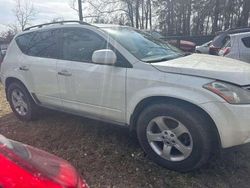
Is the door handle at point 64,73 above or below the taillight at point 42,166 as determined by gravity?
above

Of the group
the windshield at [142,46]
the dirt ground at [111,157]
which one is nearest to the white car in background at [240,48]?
the windshield at [142,46]

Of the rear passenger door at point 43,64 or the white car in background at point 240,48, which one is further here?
the white car in background at point 240,48

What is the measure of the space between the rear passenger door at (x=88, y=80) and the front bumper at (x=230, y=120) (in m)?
1.13

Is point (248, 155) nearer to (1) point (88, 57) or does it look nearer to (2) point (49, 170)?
(1) point (88, 57)

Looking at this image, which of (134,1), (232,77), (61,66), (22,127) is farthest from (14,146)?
(134,1)

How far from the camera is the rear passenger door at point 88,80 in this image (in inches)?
140

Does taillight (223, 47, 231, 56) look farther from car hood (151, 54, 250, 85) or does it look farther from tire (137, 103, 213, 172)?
tire (137, 103, 213, 172)

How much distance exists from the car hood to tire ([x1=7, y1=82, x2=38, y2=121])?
2636 millimetres

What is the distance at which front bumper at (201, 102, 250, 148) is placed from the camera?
2.79 metres

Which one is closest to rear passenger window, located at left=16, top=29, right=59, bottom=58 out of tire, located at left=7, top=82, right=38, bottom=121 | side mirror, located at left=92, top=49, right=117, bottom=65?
tire, located at left=7, top=82, right=38, bottom=121

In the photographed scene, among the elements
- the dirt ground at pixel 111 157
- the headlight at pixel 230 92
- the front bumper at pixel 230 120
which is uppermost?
the headlight at pixel 230 92

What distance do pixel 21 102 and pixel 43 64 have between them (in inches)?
43.0

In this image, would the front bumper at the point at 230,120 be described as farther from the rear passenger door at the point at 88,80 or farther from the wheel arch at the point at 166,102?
the rear passenger door at the point at 88,80

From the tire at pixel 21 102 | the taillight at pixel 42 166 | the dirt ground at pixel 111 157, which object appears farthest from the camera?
the tire at pixel 21 102
